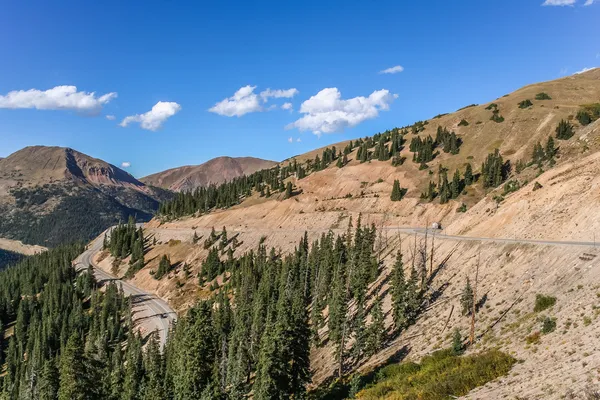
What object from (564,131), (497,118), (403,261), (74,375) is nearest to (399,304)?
(403,261)

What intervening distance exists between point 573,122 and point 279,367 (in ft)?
411

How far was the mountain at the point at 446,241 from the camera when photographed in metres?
36.9

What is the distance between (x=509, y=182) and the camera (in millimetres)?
83250

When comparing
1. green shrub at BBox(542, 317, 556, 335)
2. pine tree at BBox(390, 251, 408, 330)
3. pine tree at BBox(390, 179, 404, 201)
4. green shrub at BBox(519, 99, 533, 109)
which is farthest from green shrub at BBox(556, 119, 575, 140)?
green shrub at BBox(542, 317, 556, 335)

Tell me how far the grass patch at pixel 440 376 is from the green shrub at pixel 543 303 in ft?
26.6

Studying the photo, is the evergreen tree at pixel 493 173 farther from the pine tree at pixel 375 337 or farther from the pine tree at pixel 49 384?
the pine tree at pixel 49 384

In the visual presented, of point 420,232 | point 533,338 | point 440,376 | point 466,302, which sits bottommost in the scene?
point 440,376

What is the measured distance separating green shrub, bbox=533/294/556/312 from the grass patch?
8.10 metres

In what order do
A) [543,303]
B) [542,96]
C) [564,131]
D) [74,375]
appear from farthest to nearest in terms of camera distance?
[542,96]
[564,131]
[74,375]
[543,303]

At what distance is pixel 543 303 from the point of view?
38219 millimetres

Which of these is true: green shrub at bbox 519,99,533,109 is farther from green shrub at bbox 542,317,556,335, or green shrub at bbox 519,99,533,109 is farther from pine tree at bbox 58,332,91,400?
pine tree at bbox 58,332,91,400

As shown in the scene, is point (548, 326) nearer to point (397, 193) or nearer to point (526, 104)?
point (397, 193)

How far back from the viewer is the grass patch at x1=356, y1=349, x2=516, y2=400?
93.9 feet

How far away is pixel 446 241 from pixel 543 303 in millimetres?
32633
